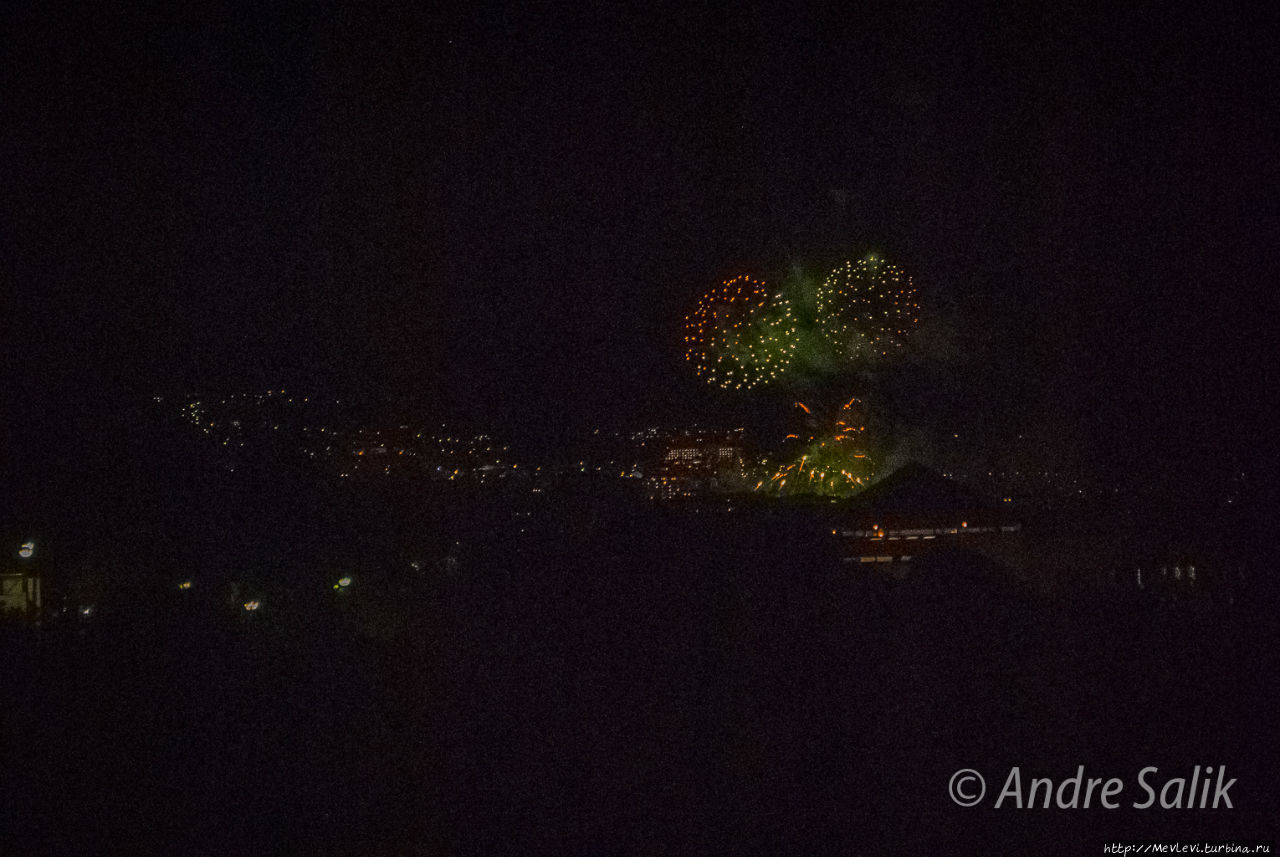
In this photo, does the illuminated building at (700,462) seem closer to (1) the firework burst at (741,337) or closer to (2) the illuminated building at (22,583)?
(1) the firework burst at (741,337)

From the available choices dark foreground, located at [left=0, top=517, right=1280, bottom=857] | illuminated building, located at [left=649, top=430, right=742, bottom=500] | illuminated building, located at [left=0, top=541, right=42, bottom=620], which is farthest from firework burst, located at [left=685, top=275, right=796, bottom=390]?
illuminated building, located at [left=0, top=541, right=42, bottom=620]

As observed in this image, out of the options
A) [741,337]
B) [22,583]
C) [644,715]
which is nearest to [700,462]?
[741,337]

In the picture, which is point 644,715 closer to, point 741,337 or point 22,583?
point 22,583

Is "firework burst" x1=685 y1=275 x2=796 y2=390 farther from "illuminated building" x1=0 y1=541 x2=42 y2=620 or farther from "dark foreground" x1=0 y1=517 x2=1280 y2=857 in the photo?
"illuminated building" x1=0 y1=541 x2=42 y2=620

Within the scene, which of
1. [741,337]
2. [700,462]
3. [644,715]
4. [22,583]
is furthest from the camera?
[741,337]

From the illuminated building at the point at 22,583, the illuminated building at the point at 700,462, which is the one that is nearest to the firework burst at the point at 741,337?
the illuminated building at the point at 700,462

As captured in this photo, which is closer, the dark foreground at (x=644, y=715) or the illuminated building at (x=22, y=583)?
the dark foreground at (x=644, y=715)

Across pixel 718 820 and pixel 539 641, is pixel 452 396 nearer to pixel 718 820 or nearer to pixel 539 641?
pixel 539 641

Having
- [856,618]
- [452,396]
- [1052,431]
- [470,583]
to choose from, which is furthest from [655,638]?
[452,396]
